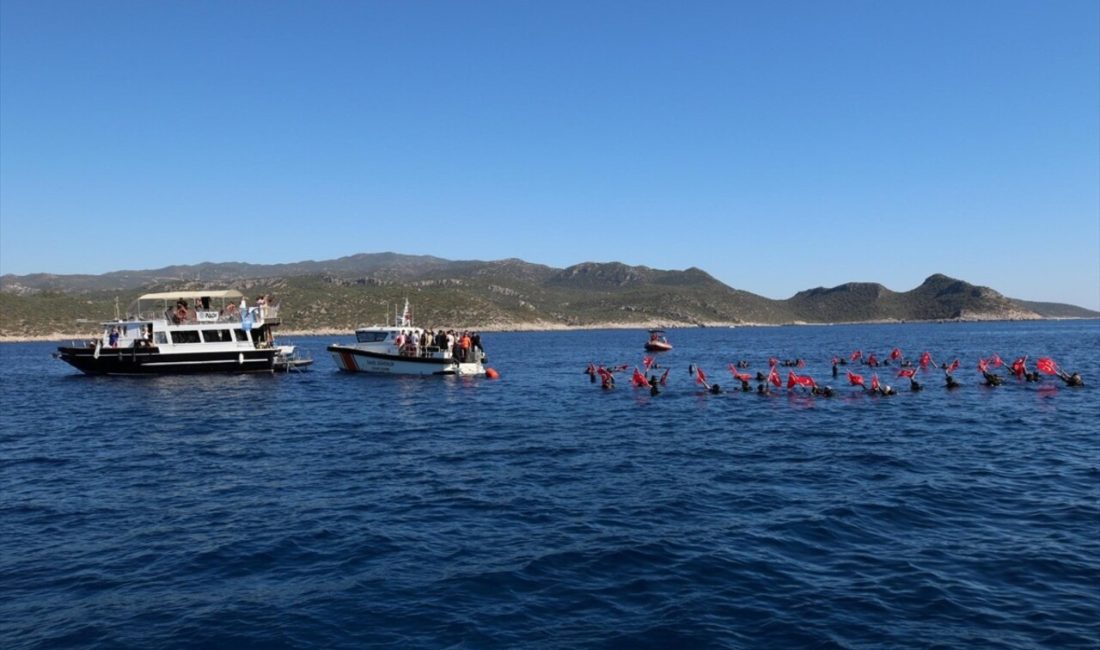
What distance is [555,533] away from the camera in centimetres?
1555

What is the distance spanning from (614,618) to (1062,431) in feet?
84.6

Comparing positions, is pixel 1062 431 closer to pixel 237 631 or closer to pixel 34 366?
pixel 237 631

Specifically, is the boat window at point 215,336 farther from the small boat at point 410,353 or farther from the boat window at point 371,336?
the boat window at point 371,336

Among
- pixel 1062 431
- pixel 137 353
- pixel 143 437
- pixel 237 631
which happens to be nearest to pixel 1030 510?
pixel 1062 431

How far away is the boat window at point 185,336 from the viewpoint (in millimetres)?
57531

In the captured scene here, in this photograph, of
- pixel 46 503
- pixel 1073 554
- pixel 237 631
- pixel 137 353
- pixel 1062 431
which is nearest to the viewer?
pixel 237 631

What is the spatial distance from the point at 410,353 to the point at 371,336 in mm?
5599

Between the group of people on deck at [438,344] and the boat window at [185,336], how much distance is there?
15276mm

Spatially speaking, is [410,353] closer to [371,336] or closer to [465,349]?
[465,349]

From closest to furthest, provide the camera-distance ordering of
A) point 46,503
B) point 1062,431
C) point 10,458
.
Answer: point 46,503 < point 10,458 < point 1062,431

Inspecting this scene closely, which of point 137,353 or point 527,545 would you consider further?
point 137,353

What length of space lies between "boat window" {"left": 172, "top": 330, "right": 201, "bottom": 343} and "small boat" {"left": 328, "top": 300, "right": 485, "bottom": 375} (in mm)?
10358

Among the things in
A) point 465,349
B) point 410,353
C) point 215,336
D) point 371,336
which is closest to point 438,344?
point 410,353

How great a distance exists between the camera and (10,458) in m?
25.0
